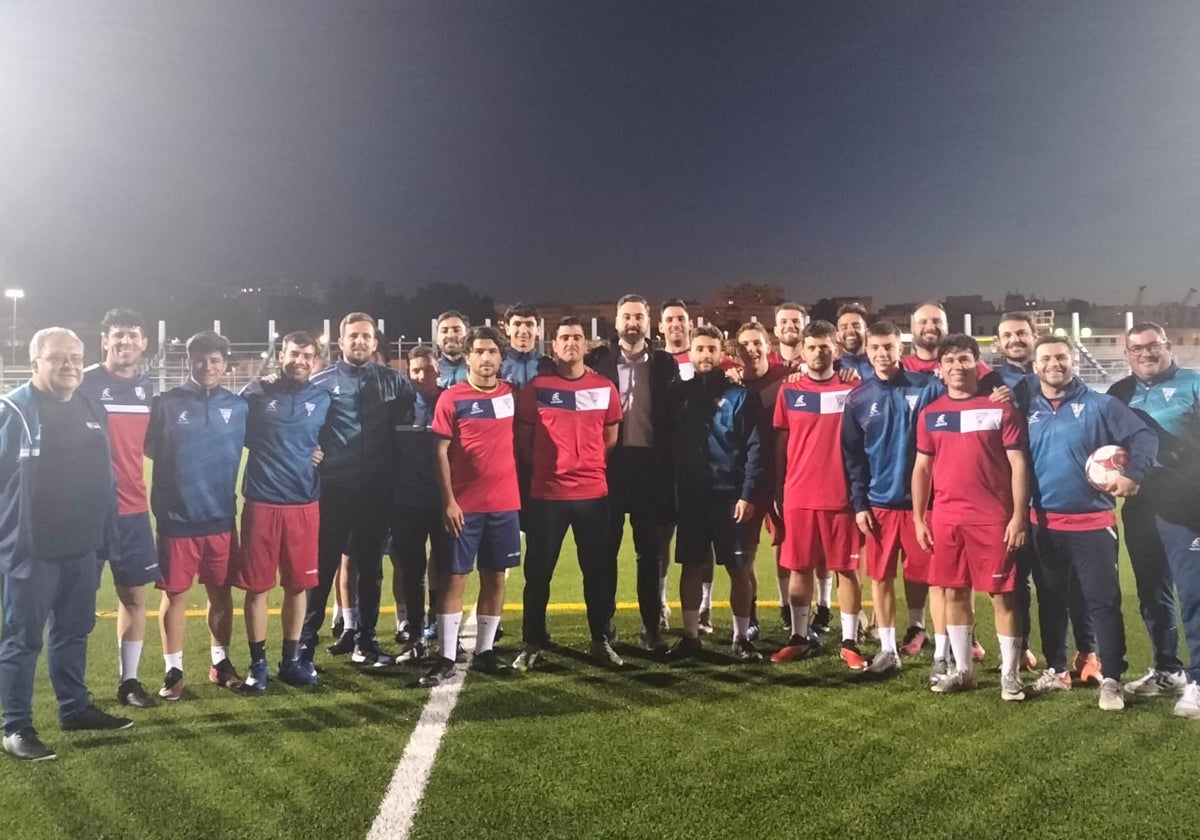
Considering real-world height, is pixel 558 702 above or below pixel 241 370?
below

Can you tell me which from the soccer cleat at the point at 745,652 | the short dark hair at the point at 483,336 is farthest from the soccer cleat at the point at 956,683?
the short dark hair at the point at 483,336

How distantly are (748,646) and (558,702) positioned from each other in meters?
1.37

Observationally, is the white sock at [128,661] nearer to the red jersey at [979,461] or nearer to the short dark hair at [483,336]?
the short dark hair at [483,336]

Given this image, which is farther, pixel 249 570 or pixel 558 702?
pixel 249 570

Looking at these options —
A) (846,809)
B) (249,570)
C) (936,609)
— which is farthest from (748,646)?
(249,570)

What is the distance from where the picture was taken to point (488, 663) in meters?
4.62

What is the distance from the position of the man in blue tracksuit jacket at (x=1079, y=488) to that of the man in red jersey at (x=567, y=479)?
2.35 m

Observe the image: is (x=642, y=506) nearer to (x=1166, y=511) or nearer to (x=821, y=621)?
(x=821, y=621)

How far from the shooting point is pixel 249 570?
436cm

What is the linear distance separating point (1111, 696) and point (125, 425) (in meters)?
5.29

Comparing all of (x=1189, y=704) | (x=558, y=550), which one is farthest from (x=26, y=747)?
(x=1189, y=704)

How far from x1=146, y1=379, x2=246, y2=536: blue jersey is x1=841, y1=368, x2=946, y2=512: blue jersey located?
3.52 meters

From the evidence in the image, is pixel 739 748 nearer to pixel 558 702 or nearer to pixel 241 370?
pixel 558 702

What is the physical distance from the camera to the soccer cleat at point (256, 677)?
429 cm
